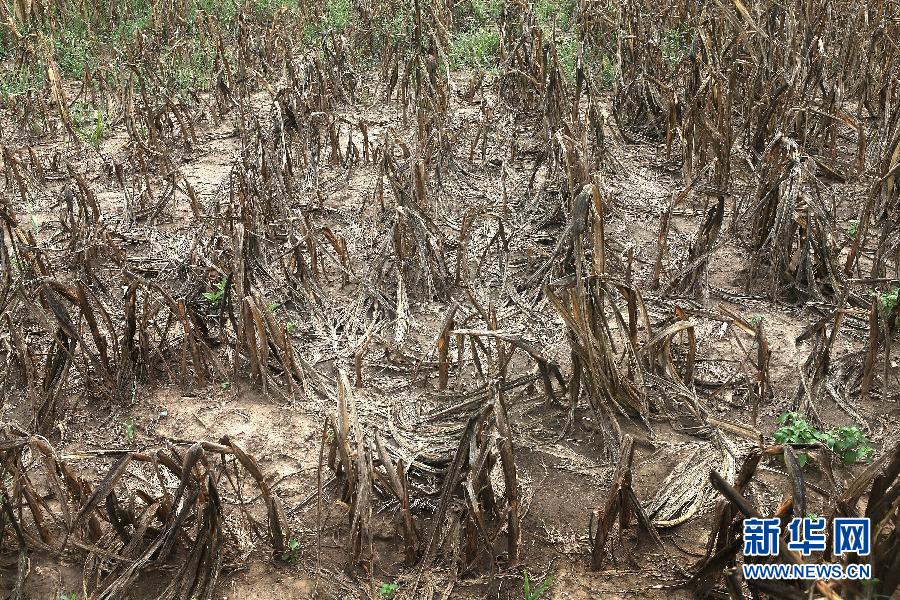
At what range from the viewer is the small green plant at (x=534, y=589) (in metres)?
2.43

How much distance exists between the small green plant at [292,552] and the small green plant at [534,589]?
740 mm

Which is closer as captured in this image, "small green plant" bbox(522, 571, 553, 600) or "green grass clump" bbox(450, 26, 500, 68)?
"small green plant" bbox(522, 571, 553, 600)

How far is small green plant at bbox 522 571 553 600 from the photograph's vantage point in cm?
243

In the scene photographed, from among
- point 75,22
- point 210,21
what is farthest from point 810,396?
point 75,22

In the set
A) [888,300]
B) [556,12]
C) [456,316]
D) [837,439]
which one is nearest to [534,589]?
[837,439]

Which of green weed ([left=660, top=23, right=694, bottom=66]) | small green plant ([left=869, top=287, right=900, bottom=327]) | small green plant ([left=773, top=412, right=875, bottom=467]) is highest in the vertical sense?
green weed ([left=660, top=23, right=694, bottom=66])

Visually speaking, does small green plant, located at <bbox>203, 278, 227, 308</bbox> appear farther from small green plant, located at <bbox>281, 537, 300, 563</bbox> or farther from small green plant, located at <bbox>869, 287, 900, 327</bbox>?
small green plant, located at <bbox>869, 287, 900, 327</bbox>

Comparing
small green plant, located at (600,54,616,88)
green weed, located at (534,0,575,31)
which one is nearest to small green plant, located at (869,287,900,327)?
small green plant, located at (600,54,616,88)

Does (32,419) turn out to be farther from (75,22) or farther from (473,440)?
(75,22)

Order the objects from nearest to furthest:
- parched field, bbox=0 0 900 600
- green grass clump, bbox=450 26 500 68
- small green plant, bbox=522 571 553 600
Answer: small green plant, bbox=522 571 553 600, parched field, bbox=0 0 900 600, green grass clump, bbox=450 26 500 68

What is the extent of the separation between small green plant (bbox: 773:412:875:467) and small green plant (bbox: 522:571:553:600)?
3.32ft

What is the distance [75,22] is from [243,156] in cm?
397

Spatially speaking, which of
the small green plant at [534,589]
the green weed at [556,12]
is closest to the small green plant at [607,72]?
the green weed at [556,12]

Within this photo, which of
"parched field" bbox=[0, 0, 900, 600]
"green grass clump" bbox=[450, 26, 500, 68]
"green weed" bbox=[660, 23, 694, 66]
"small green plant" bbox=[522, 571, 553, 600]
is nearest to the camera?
"small green plant" bbox=[522, 571, 553, 600]
